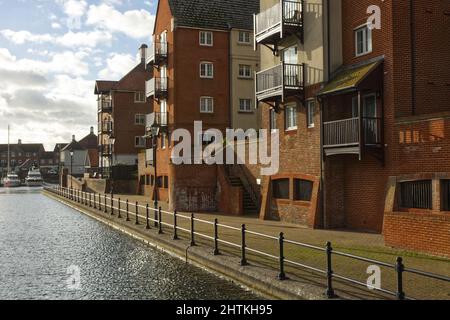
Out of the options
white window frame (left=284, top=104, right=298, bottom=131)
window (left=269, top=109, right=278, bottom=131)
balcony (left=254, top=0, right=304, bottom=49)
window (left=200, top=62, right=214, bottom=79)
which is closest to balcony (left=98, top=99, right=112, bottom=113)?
window (left=200, top=62, right=214, bottom=79)

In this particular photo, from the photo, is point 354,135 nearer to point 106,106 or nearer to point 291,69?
point 291,69

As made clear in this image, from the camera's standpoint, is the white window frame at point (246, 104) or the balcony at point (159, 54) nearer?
the balcony at point (159, 54)

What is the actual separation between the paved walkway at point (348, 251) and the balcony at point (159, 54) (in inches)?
695

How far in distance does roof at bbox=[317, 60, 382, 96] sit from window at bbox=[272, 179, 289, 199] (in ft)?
16.4

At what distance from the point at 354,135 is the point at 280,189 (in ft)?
20.3

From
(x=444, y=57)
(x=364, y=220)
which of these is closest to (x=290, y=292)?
(x=364, y=220)

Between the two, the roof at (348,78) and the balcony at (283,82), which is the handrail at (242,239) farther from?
the balcony at (283,82)

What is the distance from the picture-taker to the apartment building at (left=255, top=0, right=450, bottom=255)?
15648 millimetres

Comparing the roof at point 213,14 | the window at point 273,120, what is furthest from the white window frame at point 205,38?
the window at point 273,120

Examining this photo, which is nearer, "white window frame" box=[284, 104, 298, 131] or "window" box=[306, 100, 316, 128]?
"window" box=[306, 100, 316, 128]

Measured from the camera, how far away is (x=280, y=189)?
2302 centimetres

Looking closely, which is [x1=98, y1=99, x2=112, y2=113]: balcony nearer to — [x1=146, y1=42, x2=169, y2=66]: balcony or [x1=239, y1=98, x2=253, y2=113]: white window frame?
[x1=146, y1=42, x2=169, y2=66]: balcony

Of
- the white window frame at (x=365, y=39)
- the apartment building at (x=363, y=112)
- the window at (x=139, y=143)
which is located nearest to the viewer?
the apartment building at (x=363, y=112)

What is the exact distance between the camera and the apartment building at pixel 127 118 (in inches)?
2232
